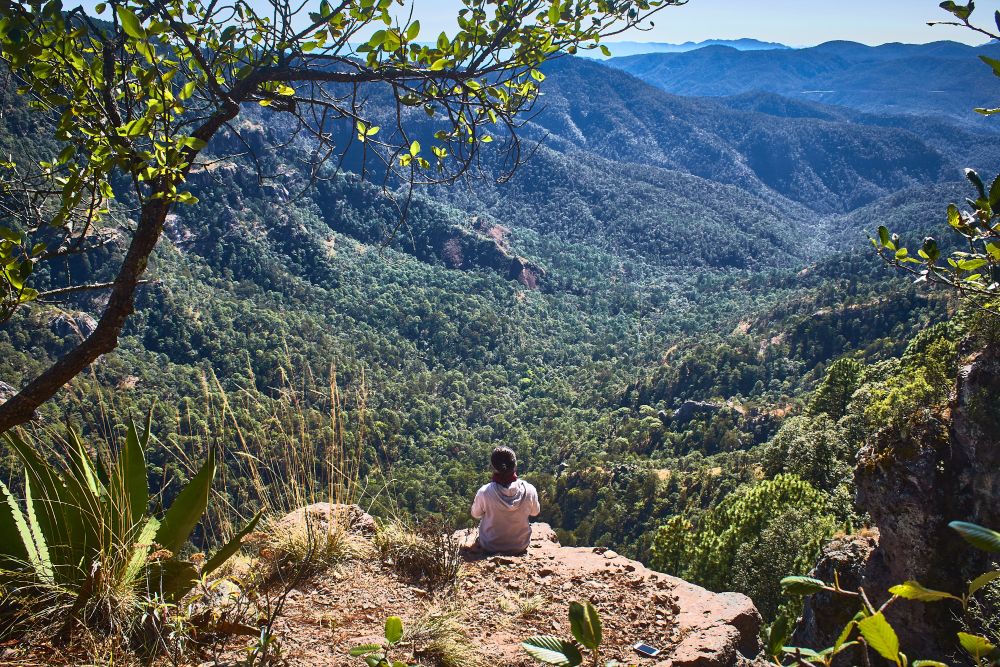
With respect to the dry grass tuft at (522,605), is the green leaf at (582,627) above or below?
above

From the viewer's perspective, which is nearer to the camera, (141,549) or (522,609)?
(141,549)

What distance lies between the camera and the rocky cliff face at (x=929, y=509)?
7523 mm

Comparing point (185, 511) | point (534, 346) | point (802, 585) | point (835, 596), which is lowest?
point (534, 346)

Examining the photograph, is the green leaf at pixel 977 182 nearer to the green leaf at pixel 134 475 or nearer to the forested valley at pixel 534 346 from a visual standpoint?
the forested valley at pixel 534 346

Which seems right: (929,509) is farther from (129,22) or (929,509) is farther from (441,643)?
(129,22)

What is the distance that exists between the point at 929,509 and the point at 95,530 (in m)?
8.91

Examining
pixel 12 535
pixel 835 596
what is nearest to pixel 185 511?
pixel 12 535

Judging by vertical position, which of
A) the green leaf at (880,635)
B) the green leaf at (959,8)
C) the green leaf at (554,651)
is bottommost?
the green leaf at (554,651)

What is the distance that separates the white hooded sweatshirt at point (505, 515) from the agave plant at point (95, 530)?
6.94 feet

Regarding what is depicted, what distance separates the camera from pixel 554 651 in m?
1.16

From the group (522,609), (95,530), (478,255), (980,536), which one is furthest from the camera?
(478,255)

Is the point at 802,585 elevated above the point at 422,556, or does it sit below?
above

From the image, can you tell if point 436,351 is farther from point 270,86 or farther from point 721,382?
point 270,86


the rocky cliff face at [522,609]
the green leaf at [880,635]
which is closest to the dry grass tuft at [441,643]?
the rocky cliff face at [522,609]
